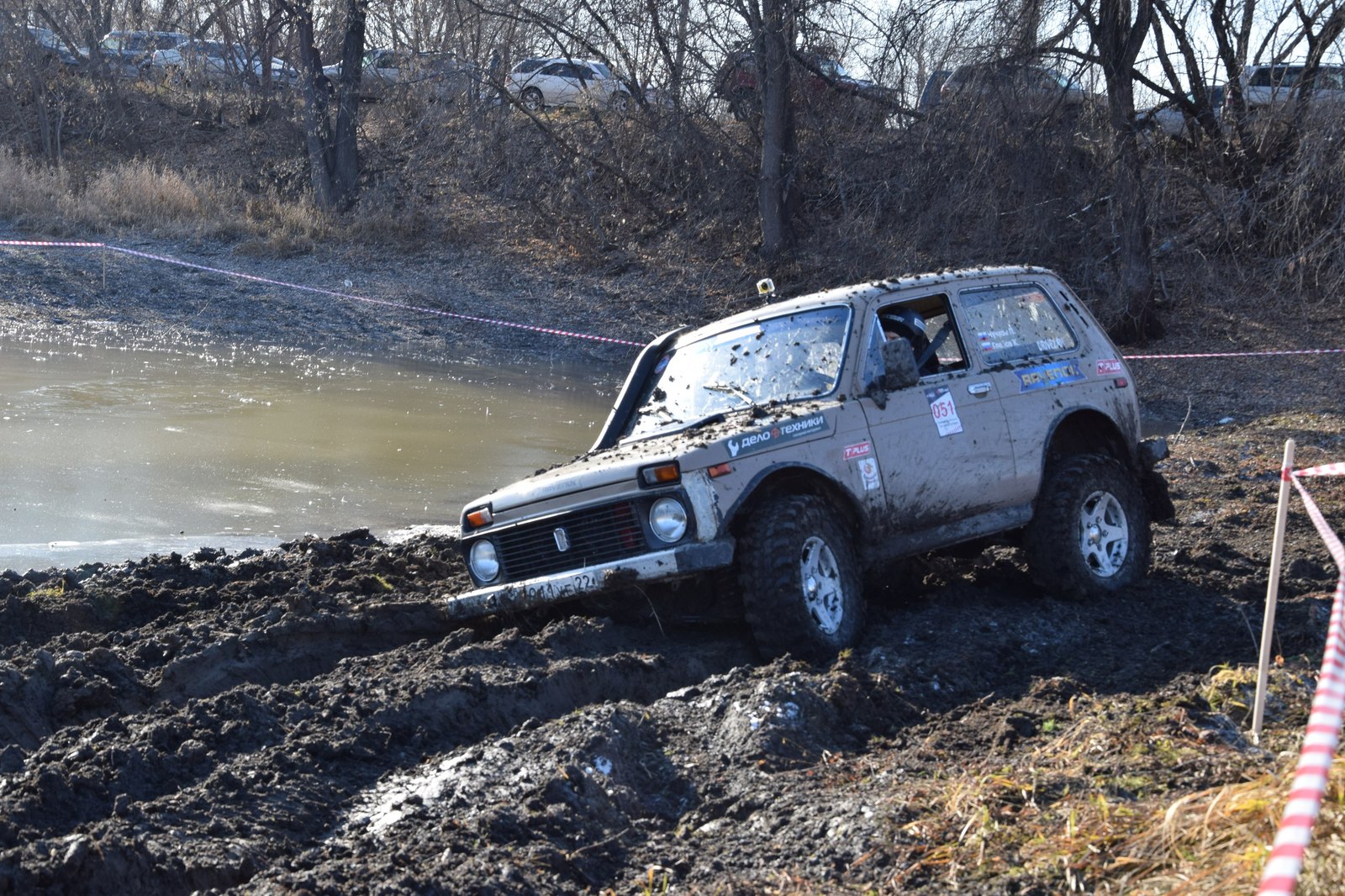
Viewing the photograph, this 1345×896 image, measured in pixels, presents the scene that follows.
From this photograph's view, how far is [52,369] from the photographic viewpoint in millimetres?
16141

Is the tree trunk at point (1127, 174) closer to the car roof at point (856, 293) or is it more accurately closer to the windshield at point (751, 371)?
the car roof at point (856, 293)

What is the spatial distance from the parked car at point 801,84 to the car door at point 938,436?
14.1 meters

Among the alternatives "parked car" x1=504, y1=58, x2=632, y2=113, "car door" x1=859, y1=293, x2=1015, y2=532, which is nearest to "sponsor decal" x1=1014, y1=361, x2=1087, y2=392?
"car door" x1=859, y1=293, x2=1015, y2=532

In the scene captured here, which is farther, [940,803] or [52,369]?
[52,369]

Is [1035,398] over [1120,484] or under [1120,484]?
over

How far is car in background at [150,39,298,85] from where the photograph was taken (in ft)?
106

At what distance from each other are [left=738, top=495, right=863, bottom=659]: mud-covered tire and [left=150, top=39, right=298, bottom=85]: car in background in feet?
88.5

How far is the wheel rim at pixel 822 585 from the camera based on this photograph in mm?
6555

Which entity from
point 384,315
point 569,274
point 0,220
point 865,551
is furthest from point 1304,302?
point 0,220

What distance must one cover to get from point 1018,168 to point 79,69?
25311 mm

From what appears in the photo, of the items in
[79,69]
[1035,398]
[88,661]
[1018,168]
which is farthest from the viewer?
[79,69]

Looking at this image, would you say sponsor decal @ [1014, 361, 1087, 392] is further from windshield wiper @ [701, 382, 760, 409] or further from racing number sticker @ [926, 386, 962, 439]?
windshield wiper @ [701, 382, 760, 409]

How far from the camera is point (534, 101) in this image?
87.8 ft

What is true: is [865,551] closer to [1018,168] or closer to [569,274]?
[1018,168]
